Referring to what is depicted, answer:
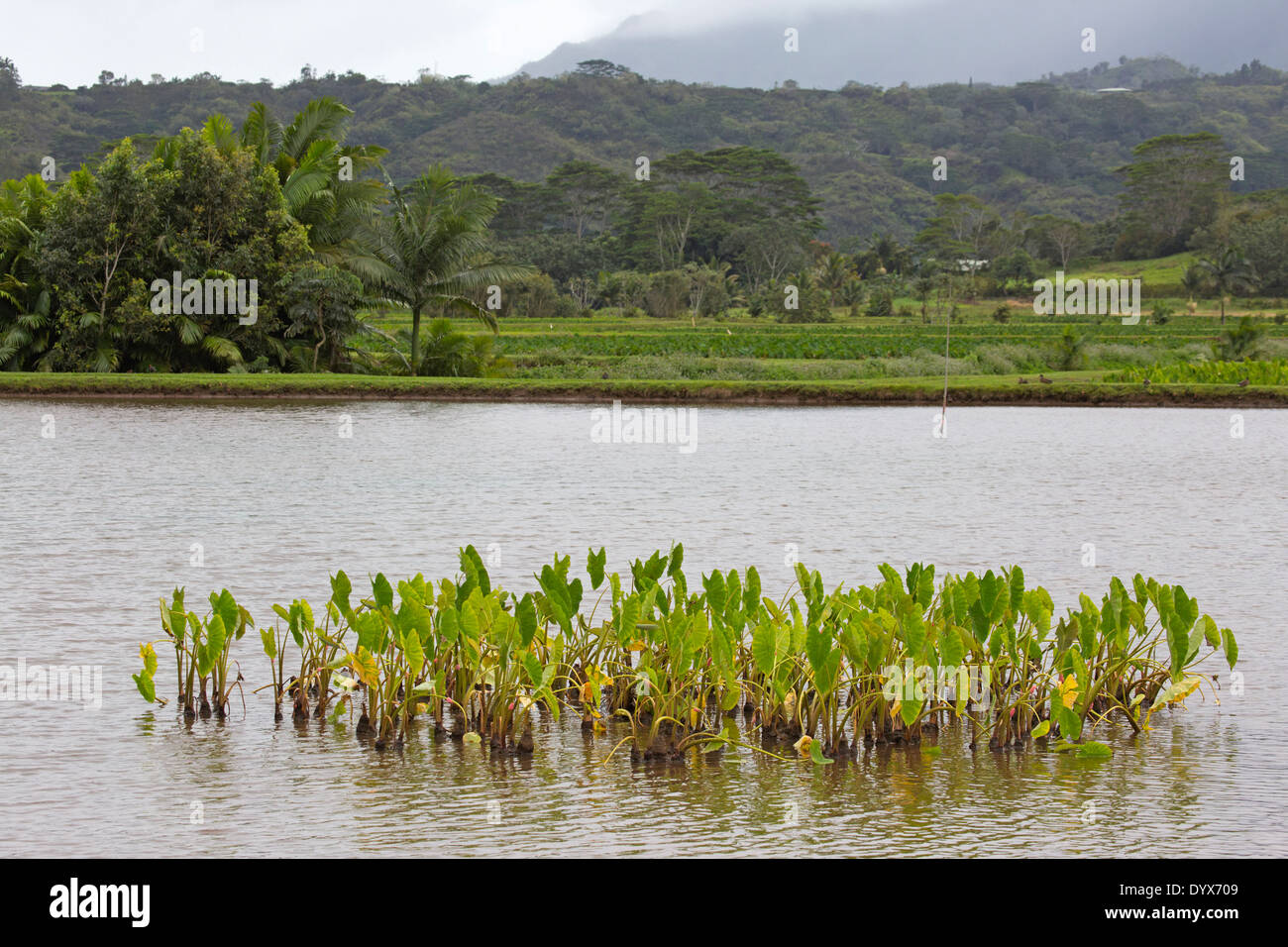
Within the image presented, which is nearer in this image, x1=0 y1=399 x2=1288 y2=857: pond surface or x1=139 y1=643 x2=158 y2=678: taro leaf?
x1=0 y1=399 x2=1288 y2=857: pond surface

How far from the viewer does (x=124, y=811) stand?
5.20 metres

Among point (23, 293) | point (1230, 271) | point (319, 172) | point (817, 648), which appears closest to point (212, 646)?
point (817, 648)

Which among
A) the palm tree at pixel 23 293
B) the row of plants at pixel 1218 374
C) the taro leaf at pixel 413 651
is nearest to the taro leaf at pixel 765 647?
the taro leaf at pixel 413 651

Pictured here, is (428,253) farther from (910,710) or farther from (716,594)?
(910,710)

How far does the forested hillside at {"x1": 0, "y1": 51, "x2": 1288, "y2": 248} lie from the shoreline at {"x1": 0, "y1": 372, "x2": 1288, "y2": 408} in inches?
2546

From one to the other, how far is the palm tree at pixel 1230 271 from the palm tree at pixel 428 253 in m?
41.0

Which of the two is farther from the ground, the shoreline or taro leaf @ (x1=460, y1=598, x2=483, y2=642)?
the shoreline

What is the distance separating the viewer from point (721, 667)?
19.4 feet

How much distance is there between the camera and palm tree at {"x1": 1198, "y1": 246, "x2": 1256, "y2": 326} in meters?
61.6

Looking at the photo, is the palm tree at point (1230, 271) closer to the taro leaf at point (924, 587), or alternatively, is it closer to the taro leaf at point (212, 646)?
the taro leaf at point (924, 587)

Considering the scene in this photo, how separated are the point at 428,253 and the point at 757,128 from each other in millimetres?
123689

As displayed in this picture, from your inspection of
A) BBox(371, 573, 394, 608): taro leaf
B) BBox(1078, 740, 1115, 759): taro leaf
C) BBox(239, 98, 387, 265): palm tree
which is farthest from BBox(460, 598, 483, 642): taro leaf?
BBox(239, 98, 387, 265): palm tree

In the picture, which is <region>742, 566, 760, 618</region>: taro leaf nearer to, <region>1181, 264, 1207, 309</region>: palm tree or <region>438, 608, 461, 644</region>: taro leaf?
<region>438, 608, 461, 644</region>: taro leaf
